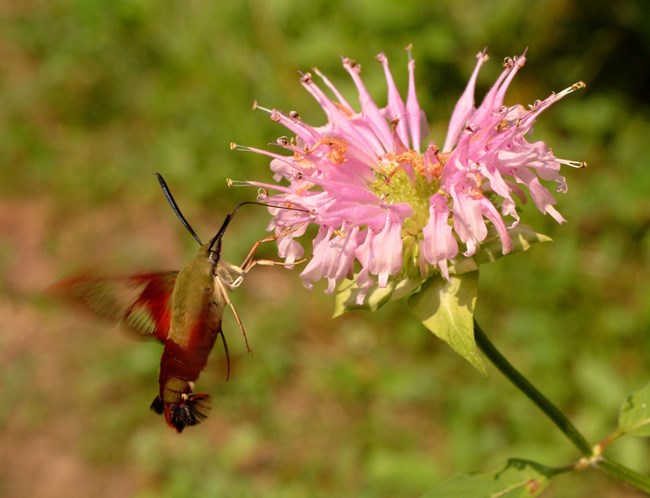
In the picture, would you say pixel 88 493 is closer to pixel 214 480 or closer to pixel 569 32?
pixel 214 480

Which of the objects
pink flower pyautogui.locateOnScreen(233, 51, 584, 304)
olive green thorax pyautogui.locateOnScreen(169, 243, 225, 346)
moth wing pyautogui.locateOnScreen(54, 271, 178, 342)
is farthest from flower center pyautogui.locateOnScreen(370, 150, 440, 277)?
moth wing pyautogui.locateOnScreen(54, 271, 178, 342)

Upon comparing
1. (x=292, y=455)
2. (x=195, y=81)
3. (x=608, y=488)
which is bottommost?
(x=608, y=488)

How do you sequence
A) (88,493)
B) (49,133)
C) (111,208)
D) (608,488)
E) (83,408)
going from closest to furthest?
(608,488), (88,493), (83,408), (111,208), (49,133)

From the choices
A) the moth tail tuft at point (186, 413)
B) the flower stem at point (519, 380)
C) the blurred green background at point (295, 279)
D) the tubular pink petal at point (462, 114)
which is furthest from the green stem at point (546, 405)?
the blurred green background at point (295, 279)

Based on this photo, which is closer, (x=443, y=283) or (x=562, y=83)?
(x=443, y=283)

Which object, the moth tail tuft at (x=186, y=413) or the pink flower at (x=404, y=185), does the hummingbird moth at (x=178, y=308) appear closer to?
the moth tail tuft at (x=186, y=413)

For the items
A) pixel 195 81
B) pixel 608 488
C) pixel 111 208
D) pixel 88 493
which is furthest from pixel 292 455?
pixel 195 81

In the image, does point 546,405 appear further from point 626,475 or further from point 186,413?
point 186,413
